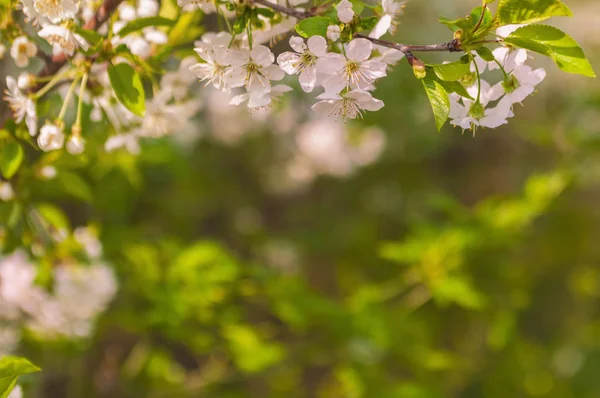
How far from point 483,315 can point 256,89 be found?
48.7 inches

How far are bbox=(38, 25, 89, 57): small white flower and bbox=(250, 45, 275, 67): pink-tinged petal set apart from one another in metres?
0.17

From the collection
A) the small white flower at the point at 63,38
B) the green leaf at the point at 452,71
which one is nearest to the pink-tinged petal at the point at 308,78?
the green leaf at the point at 452,71

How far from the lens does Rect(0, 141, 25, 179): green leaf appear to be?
0.60 meters

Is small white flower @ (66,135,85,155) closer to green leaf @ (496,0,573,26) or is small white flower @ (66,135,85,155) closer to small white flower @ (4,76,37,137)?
small white flower @ (4,76,37,137)

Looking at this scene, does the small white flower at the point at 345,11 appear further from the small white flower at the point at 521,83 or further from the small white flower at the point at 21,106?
the small white flower at the point at 21,106

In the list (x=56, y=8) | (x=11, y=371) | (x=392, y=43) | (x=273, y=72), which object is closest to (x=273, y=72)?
(x=273, y=72)

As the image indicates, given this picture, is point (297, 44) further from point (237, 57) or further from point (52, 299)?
point (52, 299)

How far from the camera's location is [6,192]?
0.69 m

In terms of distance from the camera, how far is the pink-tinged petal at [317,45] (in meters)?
0.46

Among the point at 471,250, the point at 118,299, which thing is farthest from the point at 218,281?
the point at 471,250

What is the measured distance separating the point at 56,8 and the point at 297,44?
9.2 inches

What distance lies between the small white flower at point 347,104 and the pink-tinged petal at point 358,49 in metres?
0.03

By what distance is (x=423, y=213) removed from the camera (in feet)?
6.94

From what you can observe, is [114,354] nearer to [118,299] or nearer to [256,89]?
[118,299]
